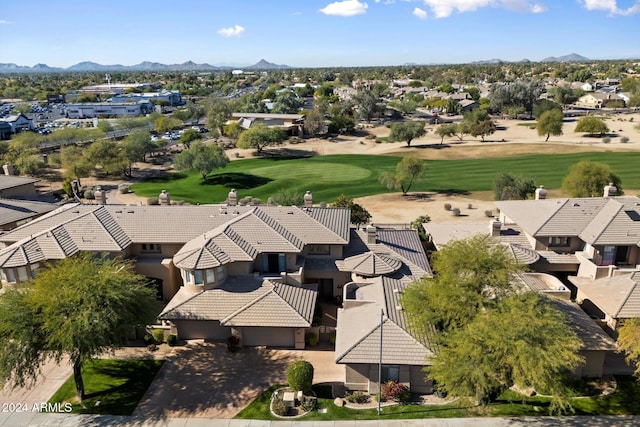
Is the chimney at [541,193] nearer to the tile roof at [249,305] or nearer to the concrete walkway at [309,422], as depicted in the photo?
the concrete walkway at [309,422]

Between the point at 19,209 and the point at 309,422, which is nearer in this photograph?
the point at 309,422

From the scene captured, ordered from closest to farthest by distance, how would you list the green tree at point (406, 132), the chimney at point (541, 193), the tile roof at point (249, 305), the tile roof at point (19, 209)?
the tile roof at point (249, 305)
the chimney at point (541, 193)
the tile roof at point (19, 209)
the green tree at point (406, 132)

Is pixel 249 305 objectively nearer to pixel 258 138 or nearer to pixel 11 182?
pixel 11 182

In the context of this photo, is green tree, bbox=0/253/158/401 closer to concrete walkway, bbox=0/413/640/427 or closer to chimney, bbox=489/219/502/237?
concrete walkway, bbox=0/413/640/427

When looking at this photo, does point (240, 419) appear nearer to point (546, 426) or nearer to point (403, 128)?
point (546, 426)

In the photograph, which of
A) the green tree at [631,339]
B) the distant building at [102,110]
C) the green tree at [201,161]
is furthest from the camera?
the distant building at [102,110]

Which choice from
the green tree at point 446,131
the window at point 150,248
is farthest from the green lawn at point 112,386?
the green tree at point 446,131

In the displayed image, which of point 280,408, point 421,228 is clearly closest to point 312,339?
point 280,408
